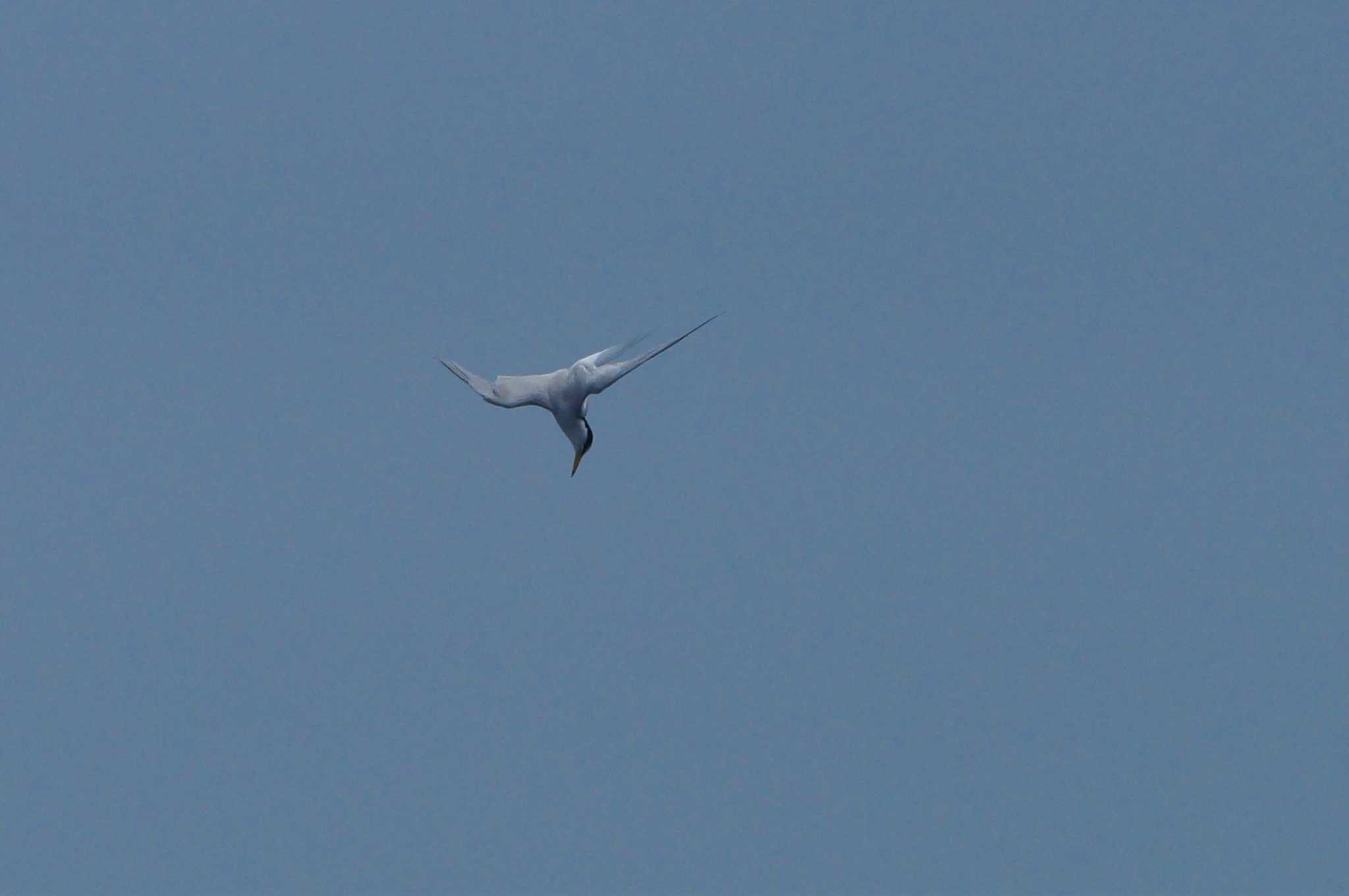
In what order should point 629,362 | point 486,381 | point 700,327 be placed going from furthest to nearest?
1. point 486,381
2. point 629,362
3. point 700,327

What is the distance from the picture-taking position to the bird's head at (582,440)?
123ft

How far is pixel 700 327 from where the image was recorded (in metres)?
32.8

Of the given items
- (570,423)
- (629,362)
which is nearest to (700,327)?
(629,362)

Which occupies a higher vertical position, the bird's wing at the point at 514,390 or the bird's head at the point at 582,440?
the bird's wing at the point at 514,390

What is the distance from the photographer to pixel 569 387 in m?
36.6

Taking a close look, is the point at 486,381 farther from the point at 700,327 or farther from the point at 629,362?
the point at 700,327

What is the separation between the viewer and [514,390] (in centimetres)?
3784

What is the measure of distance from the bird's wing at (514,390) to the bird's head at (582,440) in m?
0.90

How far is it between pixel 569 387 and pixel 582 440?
5.58 ft

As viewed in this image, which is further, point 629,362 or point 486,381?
point 486,381

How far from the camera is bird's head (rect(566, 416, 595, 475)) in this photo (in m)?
37.6

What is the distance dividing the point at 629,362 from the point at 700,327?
2.98 metres

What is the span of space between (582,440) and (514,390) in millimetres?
2073

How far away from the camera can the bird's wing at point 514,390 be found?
37.5 metres
